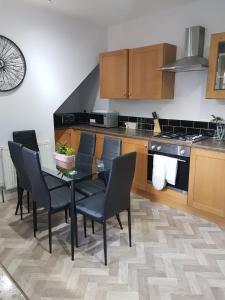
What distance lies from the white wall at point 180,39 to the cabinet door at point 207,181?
2.38ft

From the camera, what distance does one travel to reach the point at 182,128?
11.3ft

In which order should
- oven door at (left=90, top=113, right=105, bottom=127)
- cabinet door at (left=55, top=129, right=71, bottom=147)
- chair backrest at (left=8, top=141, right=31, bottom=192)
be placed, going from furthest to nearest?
1. cabinet door at (left=55, top=129, right=71, bottom=147)
2. oven door at (left=90, top=113, right=105, bottom=127)
3. chair backrest at (left=8, top=141, right=31, bottom=192)

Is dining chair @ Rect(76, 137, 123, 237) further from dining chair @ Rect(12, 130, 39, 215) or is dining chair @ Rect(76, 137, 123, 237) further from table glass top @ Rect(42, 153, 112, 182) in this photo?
dining chair @ Rect(12, 130, 39, 215)

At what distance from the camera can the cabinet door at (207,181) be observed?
259 centimetres

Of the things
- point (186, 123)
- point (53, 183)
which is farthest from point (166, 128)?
point (53, 183)

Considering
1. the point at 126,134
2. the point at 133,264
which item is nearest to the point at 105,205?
the point at 133,264

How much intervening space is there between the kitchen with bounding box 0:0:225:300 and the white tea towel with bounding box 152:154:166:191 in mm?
13

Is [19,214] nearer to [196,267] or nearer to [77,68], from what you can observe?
[196,267]

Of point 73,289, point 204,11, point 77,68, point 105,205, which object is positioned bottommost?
point 73,289

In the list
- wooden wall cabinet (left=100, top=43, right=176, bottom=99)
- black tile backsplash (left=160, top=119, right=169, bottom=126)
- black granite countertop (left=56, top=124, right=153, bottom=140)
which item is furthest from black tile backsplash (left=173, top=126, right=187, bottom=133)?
wooden wall cabinet (left=100, top=43, right=176, bottom=99)

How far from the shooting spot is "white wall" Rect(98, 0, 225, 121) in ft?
9.83

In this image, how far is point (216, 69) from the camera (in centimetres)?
272

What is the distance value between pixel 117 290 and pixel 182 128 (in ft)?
7.56

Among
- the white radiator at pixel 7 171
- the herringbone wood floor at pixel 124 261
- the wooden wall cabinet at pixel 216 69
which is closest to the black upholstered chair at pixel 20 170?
the herringbone wood floor at pixel 124 261
